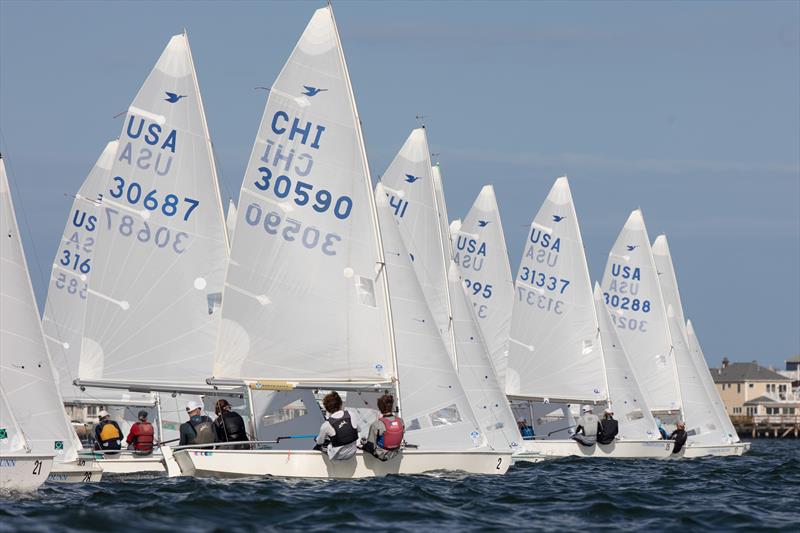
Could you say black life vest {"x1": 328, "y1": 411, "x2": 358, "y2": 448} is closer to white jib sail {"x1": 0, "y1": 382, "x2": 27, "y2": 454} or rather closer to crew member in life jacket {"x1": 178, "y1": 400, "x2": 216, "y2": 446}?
crew member in life jacket {"x1": 178, "y1": 400, "x2": 216, "y2": 446}

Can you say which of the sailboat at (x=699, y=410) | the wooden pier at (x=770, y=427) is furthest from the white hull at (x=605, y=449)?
the wooden pier at (x=770, y=427)

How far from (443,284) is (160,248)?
705 centimetres

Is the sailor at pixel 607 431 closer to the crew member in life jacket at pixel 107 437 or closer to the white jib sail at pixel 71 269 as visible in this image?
the white jib sail at pixel 71 269

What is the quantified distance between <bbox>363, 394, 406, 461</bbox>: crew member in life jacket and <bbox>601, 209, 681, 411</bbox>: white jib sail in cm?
2466

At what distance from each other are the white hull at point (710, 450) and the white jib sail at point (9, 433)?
2326 centimetres

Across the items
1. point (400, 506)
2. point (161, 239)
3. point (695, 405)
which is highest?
point (161, 239)

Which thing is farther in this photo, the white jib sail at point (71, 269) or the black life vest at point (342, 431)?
the white jib sail at point (71, 269)

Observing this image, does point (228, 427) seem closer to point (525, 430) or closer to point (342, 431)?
point (342, 431)

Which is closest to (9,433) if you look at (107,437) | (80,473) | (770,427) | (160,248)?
(80,473)

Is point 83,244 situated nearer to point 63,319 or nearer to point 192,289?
point 63,319

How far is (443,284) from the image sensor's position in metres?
33.1

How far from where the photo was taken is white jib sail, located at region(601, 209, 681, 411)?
45938mm

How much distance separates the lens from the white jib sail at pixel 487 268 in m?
42.7

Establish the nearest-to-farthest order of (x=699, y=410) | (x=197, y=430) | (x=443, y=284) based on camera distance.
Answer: (x=197, y=430), (x=443, y=284), (x=699, y=410)
